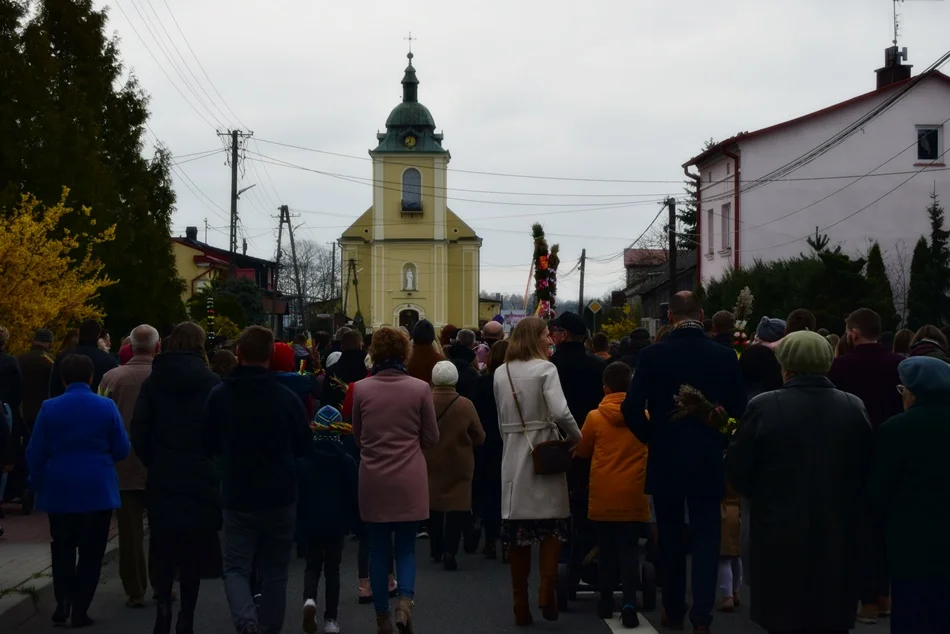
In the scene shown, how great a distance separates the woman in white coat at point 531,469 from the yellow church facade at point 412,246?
84398 millimetres

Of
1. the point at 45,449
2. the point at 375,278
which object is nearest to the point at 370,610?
the point at 45,449

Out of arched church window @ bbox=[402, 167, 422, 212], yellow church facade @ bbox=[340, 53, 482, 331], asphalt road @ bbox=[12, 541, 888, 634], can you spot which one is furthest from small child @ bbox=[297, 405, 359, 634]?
arched church window @ bbox=[402, 167, 422, 212]

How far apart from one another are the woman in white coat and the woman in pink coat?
61 cm

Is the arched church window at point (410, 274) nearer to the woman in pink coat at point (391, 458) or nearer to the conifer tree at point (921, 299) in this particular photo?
the conifer tree at point (921, 299)

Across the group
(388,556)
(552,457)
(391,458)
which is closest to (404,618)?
(388,556)

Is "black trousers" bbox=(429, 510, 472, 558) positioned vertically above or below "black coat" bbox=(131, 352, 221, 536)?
below

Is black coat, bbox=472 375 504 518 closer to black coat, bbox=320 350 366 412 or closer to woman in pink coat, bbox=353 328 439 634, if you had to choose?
black coat, bbox=320 350 366 412

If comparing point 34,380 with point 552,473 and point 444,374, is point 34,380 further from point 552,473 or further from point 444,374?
point 552,473

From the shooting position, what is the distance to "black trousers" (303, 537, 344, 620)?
873cm

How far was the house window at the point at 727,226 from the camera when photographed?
45.3m

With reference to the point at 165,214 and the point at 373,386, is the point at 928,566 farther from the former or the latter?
the point at 165,214

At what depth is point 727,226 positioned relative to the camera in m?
45.9

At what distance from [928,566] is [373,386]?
12.2 feet

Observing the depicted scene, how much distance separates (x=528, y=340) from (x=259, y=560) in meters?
2.34
